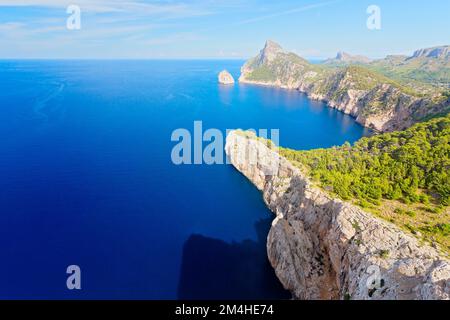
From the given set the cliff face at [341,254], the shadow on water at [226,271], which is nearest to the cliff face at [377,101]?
the cliff face at [341,254]

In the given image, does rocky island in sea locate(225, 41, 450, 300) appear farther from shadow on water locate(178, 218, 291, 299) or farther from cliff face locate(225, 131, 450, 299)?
shadow on water locate(178, 218, 291, 299)

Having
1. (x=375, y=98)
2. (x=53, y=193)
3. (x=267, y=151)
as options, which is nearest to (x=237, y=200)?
(x=267, y=151)

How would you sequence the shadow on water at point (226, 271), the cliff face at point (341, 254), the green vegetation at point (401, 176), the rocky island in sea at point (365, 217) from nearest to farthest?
1. the cliff face at point (341, 254)
2. the rocky island in sea at point (365, 217)
3. the green vegetation at point (401, 176)
4. the shadow on water at point (226, 271)

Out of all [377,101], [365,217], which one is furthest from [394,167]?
[377,101]

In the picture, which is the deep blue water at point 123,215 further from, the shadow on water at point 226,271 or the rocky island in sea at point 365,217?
the rocky island in sea at point 365,217

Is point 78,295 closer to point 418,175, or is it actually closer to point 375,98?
point 418,175

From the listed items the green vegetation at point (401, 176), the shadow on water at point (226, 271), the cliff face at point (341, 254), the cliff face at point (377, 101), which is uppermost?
the cliff face at point (377, 101)
